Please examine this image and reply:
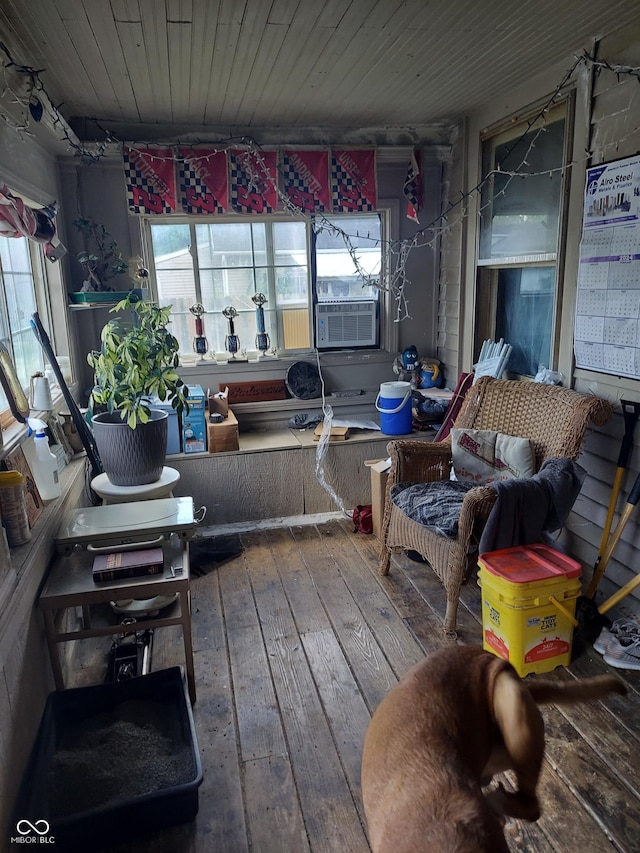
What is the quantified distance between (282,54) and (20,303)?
5.65 ft

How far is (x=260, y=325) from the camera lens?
13.1ft

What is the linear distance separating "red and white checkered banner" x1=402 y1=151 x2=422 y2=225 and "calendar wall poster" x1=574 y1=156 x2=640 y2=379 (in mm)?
1499

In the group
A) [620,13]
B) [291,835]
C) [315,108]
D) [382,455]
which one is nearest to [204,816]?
[291,835]

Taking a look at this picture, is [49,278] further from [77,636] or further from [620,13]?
[620,13]

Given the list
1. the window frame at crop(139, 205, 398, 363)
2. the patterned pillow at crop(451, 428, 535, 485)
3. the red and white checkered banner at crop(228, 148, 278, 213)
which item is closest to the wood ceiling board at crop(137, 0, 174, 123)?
the red and white checkered banner at crop(228, 148, 278, 213)

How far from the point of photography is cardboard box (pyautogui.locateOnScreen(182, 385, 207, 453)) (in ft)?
11.5

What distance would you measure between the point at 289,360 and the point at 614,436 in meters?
2.19

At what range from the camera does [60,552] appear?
2113 millimetres

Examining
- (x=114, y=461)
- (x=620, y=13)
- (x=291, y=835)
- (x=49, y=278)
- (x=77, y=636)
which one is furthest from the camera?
(x=49, y=278)

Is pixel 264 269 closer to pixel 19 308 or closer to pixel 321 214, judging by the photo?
pixel 321 214

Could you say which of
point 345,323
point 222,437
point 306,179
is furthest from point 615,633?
point 306,179

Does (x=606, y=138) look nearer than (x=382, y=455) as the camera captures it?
Yes

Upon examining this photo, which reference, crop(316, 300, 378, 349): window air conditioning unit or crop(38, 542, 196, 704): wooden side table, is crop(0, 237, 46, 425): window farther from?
crop(316, 300, 378, 349): window air conditioning unit

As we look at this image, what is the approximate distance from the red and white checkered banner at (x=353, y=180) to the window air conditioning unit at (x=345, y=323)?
0.63m
